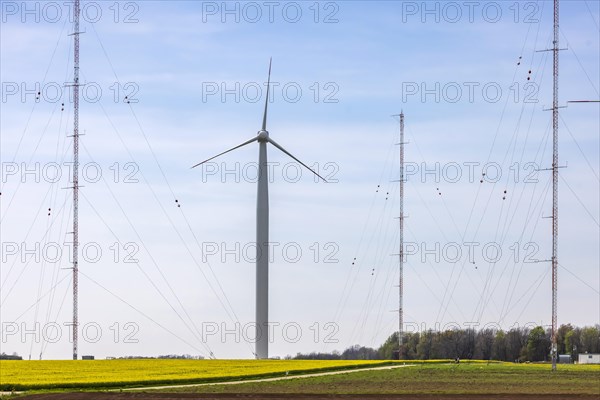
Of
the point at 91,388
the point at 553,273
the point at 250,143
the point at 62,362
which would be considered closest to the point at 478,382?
the point at 553,273

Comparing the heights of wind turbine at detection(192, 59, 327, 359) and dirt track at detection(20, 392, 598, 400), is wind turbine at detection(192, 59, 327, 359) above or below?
above

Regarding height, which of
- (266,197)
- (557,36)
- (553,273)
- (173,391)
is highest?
(557,36)

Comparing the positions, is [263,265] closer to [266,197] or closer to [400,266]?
[266,197]

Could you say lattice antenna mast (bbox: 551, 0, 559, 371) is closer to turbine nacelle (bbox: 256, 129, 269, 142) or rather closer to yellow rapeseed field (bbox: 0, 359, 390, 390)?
yellow rapeseed field (bbox: 0, 359, 390, 390)

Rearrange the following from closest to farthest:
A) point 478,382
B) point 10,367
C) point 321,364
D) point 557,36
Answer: point 478,382
point 10,367
point 557,36
point 321,364

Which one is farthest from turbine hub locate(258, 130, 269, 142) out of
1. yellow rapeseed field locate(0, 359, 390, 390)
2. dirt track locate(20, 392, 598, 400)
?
dirt track locate(20, 392, 598, 400)

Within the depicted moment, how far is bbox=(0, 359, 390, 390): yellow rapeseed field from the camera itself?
289 feet

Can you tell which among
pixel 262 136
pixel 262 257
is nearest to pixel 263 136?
pixel 262 136

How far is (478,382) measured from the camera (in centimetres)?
9312

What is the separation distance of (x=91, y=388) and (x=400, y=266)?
190 feet

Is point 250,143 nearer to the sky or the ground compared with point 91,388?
nearer to the sky

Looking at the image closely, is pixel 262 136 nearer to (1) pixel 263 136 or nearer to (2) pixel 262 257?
(1) pixel 263 136

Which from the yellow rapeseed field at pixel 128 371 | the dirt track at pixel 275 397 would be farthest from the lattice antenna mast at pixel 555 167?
the dirt track at pixel 275 397

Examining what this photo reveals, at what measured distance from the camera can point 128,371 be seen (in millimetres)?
101875
